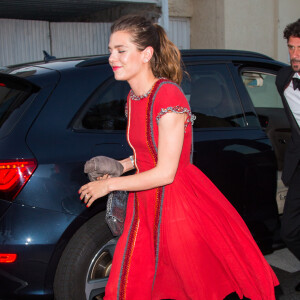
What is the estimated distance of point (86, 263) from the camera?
3.07 meters

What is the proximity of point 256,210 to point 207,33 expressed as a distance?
322 inches

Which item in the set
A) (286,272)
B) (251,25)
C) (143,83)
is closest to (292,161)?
(286,272)

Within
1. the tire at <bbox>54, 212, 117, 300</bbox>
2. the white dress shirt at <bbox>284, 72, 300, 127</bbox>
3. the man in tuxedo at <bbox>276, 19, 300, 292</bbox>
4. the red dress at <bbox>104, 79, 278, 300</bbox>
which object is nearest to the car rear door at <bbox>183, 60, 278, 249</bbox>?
the man in tuxedo at <bbox>276, 19, 300, 292</bbox>

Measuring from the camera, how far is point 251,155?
3.88 meters

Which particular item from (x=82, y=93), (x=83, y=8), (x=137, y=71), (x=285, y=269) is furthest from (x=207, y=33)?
(x=137, y=71)

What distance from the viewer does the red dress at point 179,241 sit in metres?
2.48

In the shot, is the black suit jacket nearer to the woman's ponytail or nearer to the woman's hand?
the woman's ponytail

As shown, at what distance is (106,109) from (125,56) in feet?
3.22

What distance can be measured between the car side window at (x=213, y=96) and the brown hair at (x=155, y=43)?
124cm

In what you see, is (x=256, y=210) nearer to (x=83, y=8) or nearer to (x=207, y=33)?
(x=83, y=8)

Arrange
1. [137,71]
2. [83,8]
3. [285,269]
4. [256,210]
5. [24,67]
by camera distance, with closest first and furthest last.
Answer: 1. [137,71]
2. [24,67]
3. [256,210]
4. [285,269]
5. [83,8]

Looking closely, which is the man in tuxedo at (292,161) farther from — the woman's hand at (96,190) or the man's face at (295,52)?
the woman's hand at (96,190)

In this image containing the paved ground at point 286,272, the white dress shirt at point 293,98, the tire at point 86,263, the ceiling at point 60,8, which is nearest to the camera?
the tire at point 86,263

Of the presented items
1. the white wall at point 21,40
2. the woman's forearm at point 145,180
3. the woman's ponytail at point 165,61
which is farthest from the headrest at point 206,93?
the white wall at point 21,40
